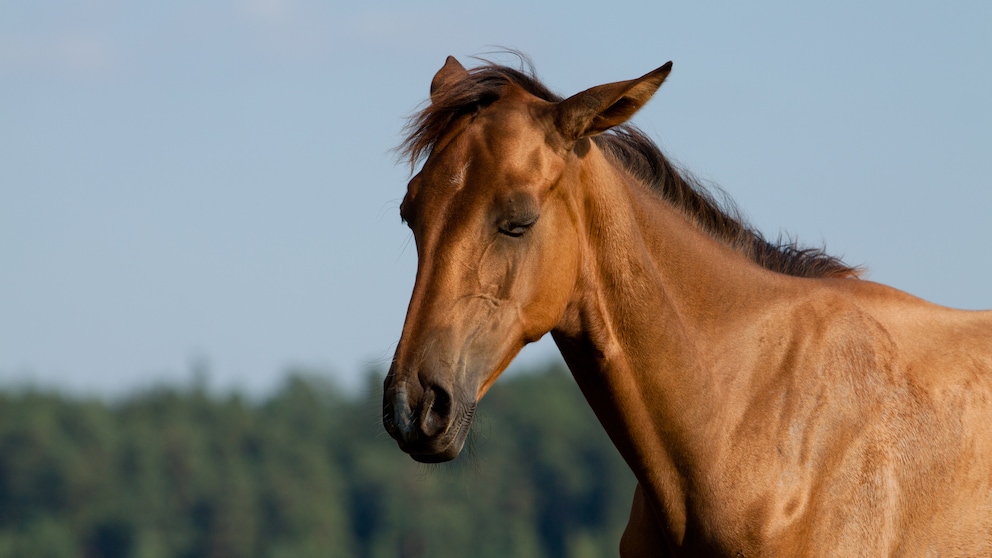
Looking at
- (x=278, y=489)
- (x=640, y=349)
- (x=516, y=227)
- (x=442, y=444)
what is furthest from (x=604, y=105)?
(x=278, y=489)

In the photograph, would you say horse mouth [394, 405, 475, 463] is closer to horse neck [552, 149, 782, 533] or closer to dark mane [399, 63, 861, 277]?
horse neck [552, 149, 782, 533]

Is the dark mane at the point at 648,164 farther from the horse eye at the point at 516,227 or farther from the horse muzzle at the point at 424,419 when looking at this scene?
the horse muzzle at the point at 424,419

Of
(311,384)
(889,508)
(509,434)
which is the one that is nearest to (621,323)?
(889,508)

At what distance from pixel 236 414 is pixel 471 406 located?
393ft

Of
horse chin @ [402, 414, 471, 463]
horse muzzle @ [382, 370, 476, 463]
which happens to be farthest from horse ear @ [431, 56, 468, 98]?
horse chin @ [402, 414, 471, 463]

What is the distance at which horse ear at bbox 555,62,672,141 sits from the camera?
5.39 metres

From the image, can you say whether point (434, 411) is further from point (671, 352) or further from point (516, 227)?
point (671, 352)

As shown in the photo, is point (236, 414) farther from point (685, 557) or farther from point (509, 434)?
point (685, 557)

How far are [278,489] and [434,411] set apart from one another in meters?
107

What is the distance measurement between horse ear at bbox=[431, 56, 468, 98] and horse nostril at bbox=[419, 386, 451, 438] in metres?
1.50

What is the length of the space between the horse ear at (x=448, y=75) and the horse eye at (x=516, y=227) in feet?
2.78

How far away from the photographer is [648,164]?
619 cm

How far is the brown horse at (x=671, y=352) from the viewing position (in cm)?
526

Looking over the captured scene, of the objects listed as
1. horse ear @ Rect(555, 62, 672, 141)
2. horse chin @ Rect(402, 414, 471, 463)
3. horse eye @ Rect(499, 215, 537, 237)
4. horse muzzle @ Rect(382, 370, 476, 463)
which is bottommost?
horse chin @ Rect(402, 414, 471, 463)
